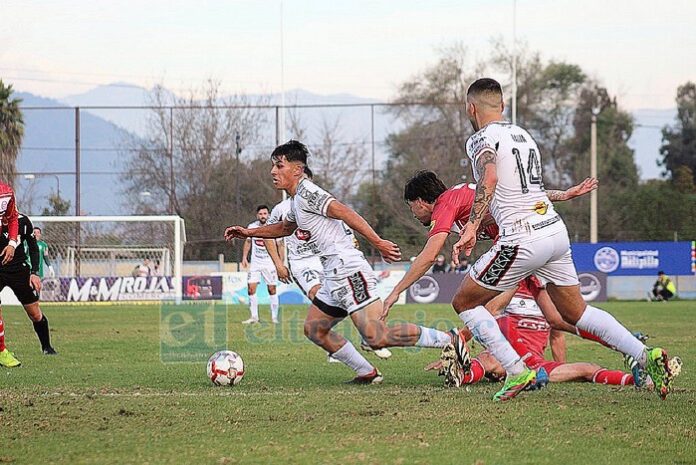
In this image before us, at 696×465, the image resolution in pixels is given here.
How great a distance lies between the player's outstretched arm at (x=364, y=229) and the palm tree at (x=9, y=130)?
37.8 m

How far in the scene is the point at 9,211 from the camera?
452 inches

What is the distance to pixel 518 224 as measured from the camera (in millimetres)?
7203

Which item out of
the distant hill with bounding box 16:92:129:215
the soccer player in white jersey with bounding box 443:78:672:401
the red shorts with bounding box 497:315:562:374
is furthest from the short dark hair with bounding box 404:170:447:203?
the distant hill with bounding box 16:92:129:215

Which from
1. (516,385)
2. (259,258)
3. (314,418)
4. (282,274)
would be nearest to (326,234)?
(516,385)

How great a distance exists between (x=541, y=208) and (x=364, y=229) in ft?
5.46

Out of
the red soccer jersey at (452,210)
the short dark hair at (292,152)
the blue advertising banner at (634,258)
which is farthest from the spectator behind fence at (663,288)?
the short dark hair at (292,152)

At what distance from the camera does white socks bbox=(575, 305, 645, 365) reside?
293 inches

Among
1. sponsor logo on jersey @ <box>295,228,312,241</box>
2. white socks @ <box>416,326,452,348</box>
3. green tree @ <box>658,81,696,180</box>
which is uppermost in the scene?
green tree @ <box>658,81,696,180</box>

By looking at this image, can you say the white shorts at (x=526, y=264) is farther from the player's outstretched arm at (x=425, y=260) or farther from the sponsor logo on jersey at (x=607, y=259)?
the sponsor logo on jersey at (x=607, y=259)

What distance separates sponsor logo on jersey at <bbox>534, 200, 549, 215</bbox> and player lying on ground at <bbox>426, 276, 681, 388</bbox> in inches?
61.4

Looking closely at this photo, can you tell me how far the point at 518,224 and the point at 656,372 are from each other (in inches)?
58.3

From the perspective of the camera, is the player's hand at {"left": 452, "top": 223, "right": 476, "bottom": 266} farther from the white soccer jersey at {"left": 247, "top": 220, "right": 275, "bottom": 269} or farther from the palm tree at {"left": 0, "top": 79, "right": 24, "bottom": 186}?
the palm tree at {"left": 0, "top": 79, "right": 24, "bottom": 186}

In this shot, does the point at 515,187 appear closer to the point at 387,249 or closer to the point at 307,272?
the point at 387,249

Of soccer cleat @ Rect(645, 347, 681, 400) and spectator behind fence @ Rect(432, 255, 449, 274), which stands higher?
soccer cleat @ Rect(645, 347, 681, 400)
